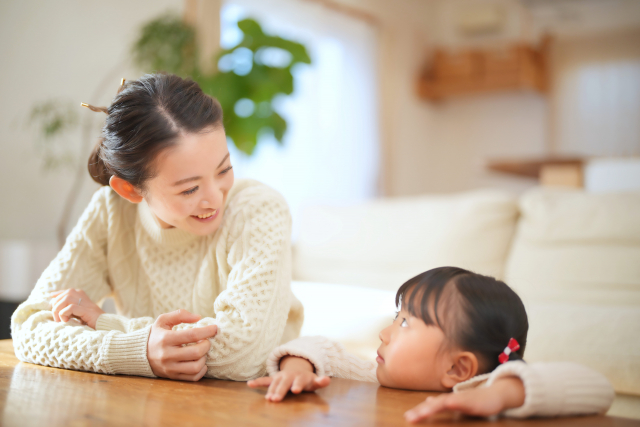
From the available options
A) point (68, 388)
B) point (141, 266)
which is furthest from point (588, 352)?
point (68, 388)

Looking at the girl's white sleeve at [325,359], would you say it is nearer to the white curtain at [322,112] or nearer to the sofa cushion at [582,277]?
the sofa cushion at [582,277]

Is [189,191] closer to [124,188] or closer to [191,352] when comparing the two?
[124,188]

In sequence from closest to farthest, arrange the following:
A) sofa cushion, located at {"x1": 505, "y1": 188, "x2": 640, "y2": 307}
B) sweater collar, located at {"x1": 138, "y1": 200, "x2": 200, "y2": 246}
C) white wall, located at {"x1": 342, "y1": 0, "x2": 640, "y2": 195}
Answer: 1. sweater collar, located at {"x1": 138, "y1": 200, "x2": 200, "y2": 246}
2. sofa cushion, located at {"x1": 505, "y1": 188, "x2": 640, "y2": 307}
3. white wall, located at {"x1": 342, "y1": 0, "x2": 640, "y2": 195}

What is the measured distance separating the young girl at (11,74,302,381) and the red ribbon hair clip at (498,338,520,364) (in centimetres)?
37

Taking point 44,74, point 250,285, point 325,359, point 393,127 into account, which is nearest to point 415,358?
point 325,359

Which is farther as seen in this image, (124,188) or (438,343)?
(124,188)

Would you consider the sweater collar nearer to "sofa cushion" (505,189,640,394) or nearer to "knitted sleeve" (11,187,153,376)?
"knitted sleeve" (11,187,153,376)

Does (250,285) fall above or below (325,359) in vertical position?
above

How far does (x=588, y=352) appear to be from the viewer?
60.8 inches

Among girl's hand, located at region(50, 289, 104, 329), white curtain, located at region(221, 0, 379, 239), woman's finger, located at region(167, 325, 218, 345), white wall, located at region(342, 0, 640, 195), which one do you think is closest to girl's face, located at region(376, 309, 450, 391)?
woman's finger, located at region(167, 325, 218, 345)

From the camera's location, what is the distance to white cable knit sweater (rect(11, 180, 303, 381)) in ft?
3.04

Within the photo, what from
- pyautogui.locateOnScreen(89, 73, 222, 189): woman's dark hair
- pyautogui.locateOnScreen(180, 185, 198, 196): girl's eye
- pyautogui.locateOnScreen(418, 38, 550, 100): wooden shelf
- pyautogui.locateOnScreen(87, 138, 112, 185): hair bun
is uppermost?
pyautogui.locateOnScreen(418, 38, 550, 100): wooden shelf

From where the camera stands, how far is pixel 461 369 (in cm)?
89

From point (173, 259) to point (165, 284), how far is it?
0.05 meters
